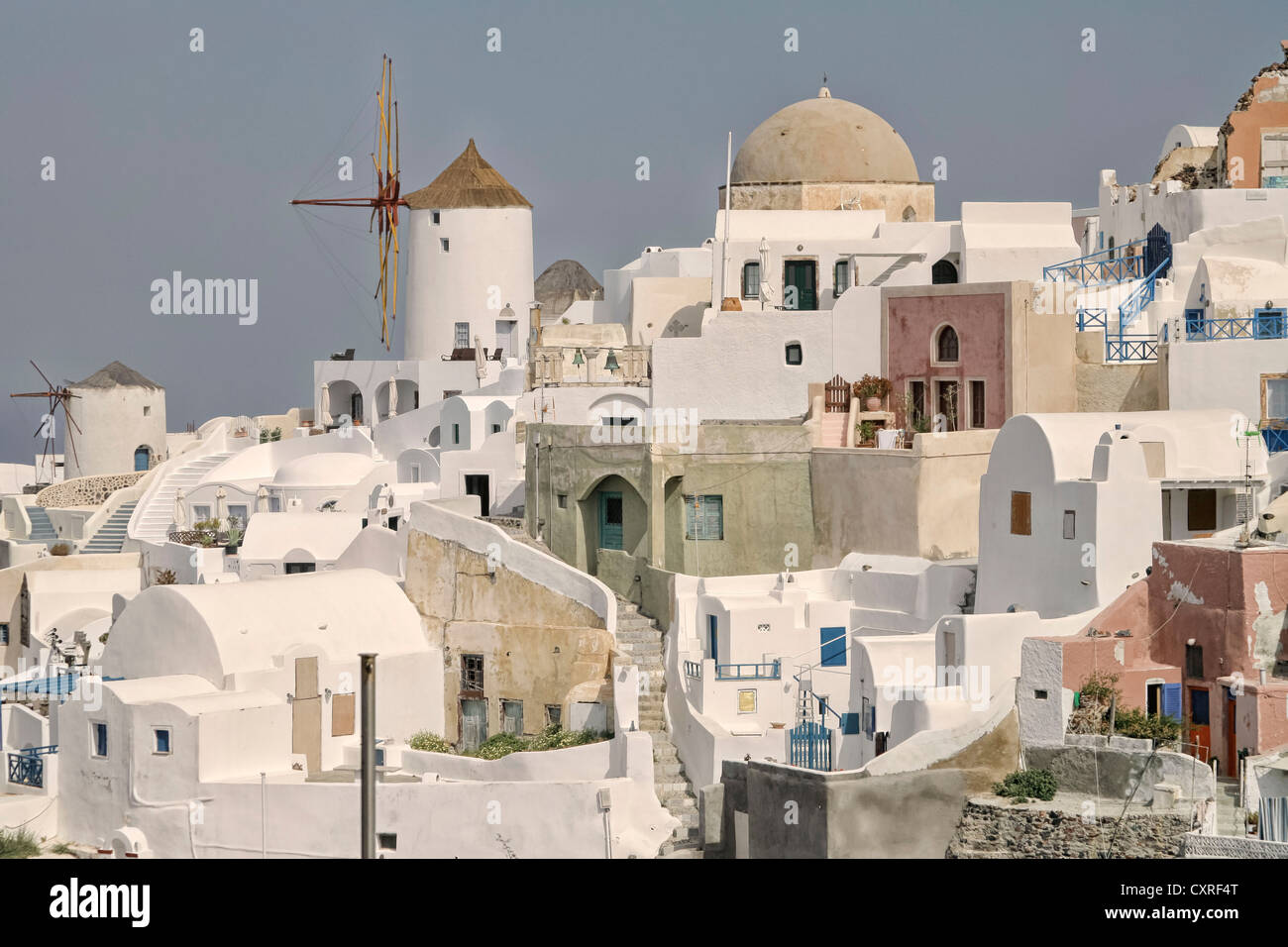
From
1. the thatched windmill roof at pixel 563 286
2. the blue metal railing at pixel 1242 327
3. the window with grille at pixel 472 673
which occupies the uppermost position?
the thatched windmill roof at pixel 563 286

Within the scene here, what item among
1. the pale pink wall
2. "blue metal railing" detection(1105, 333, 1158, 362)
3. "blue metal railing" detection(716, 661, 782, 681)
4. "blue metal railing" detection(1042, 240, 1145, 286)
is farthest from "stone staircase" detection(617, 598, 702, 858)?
"blue metal railing" detection(1042, 240, 1145, 286)

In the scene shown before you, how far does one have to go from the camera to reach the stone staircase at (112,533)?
153ft

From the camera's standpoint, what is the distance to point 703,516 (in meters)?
33.6

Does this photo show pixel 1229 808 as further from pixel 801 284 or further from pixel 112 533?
pixel 112 533

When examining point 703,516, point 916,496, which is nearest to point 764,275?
point 703,516

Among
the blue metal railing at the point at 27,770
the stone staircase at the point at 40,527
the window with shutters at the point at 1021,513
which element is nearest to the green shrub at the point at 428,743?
the blue metal railing at the point at 27,770

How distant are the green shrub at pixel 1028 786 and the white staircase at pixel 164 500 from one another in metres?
25.2

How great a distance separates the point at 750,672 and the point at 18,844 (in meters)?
10.6

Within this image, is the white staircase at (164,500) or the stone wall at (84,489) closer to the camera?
the white staircase at (164,500)

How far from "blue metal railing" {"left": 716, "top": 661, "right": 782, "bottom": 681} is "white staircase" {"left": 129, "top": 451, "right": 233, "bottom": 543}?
1784 centimetres

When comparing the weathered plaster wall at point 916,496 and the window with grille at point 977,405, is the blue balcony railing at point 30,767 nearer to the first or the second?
the weathered plaster wall at point 916,496
